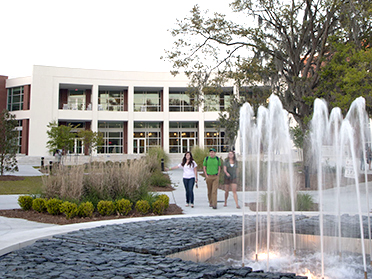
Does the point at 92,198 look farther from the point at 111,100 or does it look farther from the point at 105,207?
the point at 111,100

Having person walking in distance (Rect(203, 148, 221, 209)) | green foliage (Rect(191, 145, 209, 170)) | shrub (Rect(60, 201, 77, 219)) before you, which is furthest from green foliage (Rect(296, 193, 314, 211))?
green foliage (Rect(191, 145, 209, 170))

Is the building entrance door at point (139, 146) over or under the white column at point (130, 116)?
under

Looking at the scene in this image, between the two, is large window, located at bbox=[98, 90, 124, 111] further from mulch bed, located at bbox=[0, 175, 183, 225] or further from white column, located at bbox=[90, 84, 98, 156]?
mulch bed, located at bbox=[0, 175, 183, 225]

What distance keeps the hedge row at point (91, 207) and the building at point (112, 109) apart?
3016 cm

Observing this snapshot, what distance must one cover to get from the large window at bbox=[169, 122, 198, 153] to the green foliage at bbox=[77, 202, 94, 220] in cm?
3802

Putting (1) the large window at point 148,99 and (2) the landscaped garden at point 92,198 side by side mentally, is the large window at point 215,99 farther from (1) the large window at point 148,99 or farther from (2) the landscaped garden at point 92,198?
(2) the landscaped garden at point 92,198

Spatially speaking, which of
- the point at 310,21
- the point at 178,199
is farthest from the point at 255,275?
the point at 310,21

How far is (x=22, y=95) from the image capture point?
146ft

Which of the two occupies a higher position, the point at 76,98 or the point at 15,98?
the point at 76,98

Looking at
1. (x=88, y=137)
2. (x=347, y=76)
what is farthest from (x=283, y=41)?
(x=88, y=137)

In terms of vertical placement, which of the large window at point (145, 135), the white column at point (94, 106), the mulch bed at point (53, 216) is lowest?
the mulch bed at point (53, 216)

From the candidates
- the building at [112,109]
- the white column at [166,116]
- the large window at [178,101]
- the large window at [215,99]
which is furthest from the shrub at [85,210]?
the large window at [178,101]

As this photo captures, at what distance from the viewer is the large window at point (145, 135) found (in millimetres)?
47062

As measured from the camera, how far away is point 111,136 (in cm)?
4644
